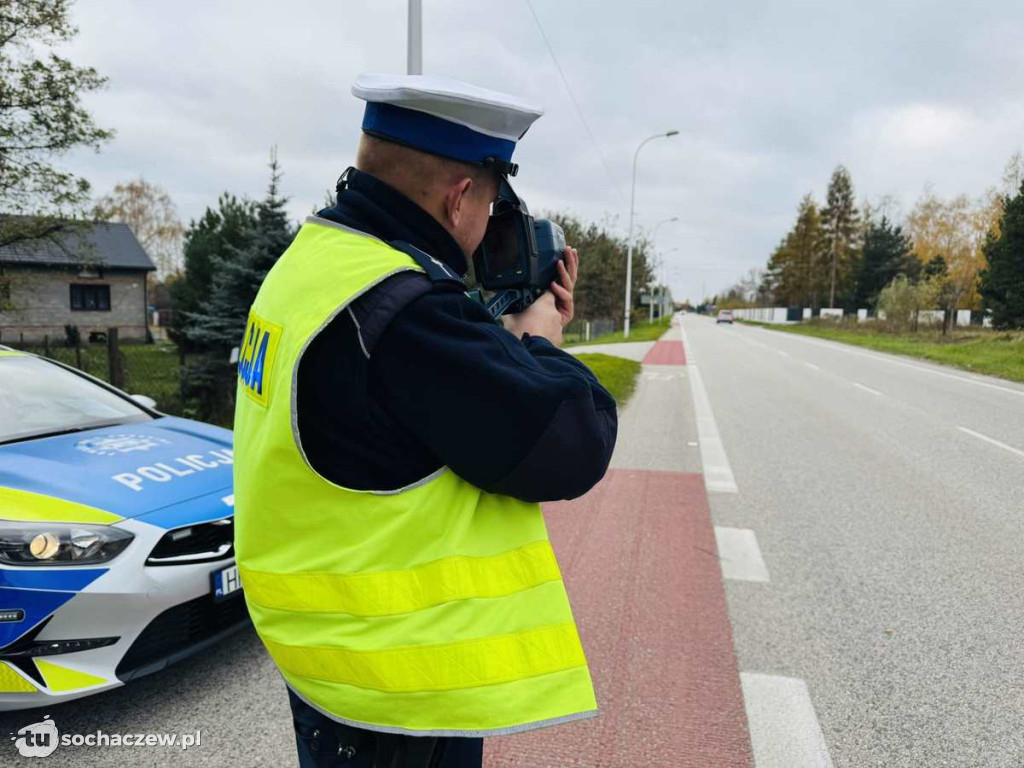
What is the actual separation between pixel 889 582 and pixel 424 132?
13.1 ft

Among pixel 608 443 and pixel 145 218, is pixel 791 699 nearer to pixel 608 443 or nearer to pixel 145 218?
pixel 608 443

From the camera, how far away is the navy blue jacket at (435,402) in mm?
1014

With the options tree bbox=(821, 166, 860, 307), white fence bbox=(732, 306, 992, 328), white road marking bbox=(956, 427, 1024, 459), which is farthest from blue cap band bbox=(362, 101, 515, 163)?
tree bbox=(821, 166, 860, 307)

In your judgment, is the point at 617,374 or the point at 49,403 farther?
the point at 617,374

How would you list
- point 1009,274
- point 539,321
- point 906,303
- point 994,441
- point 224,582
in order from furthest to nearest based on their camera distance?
point 906,303
point 1009,274
point 994,441
point 224,582
point 539,321

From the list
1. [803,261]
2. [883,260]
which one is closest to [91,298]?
[883,260]

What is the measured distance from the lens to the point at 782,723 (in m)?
2.56

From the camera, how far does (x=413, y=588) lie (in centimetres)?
110

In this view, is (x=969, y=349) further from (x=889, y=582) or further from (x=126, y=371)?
(x=126, y=371)

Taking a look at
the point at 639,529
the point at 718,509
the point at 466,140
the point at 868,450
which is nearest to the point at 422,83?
the point at 466,140

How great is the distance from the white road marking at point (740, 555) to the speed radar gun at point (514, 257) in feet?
10.4

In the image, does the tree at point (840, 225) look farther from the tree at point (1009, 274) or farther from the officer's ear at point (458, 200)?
the officer's ear at point (458, 200)

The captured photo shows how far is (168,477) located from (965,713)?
3.58 meters

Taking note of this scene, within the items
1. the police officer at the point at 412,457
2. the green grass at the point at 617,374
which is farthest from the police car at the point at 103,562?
the green grass at the point at 617,374
